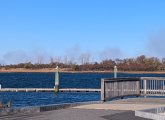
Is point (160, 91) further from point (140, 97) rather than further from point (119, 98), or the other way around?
point (119, 98)

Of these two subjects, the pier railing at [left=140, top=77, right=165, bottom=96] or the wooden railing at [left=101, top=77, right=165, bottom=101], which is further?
the pier railing at [left=140, top=77, right=165, bottom=96]

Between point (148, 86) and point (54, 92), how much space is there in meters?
38.0

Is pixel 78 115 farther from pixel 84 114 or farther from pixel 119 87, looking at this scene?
pixel 119 87

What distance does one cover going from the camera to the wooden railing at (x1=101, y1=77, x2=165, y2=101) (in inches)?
919

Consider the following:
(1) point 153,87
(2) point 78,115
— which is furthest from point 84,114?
(1) point 153,87

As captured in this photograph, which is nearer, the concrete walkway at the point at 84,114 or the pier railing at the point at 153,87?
the concrete walkway at the point at 84,114

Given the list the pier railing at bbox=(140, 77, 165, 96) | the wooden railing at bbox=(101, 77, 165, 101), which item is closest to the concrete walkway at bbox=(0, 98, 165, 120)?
the wooden railing at bbox=(101, 77, 165, 101)

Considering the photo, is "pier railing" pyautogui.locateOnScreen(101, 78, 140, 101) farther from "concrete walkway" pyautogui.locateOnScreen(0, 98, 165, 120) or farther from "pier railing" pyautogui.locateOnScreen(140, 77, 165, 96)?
"concrete walkway" pyautogui.locateOnScreen(0, 98, 165, 120)

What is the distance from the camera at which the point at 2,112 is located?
16625 millimetres

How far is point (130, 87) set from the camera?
2580 centimetres

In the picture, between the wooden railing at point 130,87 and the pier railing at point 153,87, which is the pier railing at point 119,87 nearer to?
the wooden railing at point 130,87

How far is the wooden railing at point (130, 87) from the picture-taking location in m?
23.3

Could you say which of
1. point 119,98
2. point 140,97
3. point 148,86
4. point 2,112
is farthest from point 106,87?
point 2,112

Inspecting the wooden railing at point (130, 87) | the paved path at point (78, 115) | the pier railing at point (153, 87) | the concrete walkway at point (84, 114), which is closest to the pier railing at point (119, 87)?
the wooden railing at point (130, 87)
